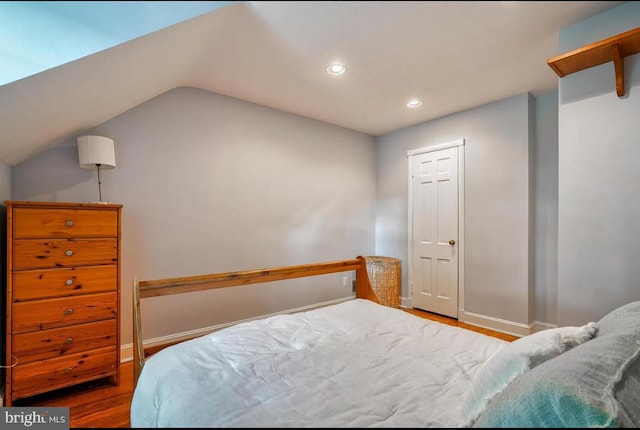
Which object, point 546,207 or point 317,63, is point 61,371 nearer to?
point 317,63

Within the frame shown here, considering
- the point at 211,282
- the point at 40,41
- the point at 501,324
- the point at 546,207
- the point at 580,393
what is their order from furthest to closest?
the point at 501,324 → the point at 546,207 → the point at 211,282 → the point at 40,41 → the point at 580,393

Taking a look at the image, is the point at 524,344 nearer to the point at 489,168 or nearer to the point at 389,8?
the point at 389,8

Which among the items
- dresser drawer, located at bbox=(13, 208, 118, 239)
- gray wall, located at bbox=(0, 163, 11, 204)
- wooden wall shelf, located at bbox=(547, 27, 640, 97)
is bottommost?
dresser drawer, located at bbox=(13, 208, 118, 239)

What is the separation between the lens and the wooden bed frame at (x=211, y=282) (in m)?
1.30

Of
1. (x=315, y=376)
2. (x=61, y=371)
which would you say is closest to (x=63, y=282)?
(x=61, y=371)

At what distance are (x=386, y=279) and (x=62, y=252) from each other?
3.13m

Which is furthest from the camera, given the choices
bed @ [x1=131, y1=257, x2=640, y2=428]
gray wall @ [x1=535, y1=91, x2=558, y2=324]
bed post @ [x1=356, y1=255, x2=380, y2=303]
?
gray wall @ [x1=535, y1=91, x2=558, y2=324]

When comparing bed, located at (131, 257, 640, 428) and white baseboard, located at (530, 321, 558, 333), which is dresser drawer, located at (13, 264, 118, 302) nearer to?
bed, located at (131, 257, 640, 428)

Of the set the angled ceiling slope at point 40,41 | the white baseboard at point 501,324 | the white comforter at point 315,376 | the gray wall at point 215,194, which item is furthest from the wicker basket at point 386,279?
the angled ceiling slope at point 40,41

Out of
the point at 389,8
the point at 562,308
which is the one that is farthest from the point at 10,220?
the point at 562,308

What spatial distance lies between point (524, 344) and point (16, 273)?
253 centimetres

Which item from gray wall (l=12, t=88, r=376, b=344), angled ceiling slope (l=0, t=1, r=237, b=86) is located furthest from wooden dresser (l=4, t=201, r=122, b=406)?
angled ceiling slope (l=0, t=1, r=237, b=86)

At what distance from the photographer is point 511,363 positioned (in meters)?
0.87

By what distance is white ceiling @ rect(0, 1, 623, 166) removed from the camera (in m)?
0.55
